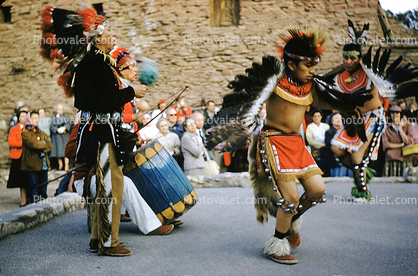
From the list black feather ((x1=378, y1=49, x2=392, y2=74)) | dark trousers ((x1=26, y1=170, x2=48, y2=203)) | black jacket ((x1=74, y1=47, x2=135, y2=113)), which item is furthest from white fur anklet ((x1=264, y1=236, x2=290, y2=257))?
dark trousers ((x1=26, y1=170, x2=48, y2=203))

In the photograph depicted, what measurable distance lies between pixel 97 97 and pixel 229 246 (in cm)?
186

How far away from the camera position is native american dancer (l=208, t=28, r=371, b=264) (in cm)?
342

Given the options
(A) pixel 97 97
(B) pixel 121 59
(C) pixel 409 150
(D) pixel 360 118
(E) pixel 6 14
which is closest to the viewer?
(A) pixel 97 97

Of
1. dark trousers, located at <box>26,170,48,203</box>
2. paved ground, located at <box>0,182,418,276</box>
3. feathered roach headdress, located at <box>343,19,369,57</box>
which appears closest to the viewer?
paved ground, located at <box>0,182,418,276</box>

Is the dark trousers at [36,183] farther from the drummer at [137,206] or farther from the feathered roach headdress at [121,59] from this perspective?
the feathered roach headdress at [121,59]

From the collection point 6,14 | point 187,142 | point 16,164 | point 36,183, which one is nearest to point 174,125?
point 187,142

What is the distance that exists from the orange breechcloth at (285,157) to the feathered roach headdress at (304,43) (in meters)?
0.70

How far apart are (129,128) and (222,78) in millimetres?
9786

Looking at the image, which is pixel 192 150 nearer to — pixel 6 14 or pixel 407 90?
pixel 407 90

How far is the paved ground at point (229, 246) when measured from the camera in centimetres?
319

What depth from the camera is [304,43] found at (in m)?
3.54

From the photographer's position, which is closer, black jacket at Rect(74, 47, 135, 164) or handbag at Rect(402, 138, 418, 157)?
black jacket at Rect(74, 47, 135, 164)

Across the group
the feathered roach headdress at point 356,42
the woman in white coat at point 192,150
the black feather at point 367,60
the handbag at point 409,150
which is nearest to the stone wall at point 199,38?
the handbag at point 409,150

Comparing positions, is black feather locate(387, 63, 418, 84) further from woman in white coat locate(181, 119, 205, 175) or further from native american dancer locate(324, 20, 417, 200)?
woman in white coat locate(181, 119, 205, 175)
